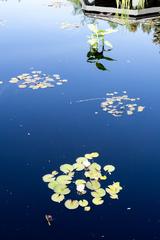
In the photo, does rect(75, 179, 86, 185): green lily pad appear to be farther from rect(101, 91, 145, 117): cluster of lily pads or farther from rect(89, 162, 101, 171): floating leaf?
rect(101, 91, 145, 117): cluster of lily pads

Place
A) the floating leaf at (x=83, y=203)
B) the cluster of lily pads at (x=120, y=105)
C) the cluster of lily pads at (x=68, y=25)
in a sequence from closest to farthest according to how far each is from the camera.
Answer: the floating leaf at (x=83, y=203), the cluster of lily pads at (x=120, y=105), the cluster of lily pads at (x=68, y=25)

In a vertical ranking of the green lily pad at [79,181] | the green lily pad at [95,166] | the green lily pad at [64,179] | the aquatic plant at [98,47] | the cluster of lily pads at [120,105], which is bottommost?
the green lily pad at [79,181]

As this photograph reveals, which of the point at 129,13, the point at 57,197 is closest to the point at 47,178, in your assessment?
the point at 57,197

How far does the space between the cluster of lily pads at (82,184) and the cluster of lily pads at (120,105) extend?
0.95 metres

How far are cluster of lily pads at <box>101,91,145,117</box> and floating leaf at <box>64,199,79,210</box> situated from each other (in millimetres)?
1336

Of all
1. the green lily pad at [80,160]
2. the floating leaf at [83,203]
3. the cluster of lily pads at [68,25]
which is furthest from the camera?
the cluster of lily pads at [68,25]

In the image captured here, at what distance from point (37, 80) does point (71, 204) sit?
222 centimetres

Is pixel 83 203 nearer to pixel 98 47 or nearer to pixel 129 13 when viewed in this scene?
pixel 98 47

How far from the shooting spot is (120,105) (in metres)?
3.63

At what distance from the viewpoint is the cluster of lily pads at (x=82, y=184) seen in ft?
7.67

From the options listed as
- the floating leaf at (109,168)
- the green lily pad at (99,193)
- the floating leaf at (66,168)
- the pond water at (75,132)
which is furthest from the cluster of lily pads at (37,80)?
the green lily pad at (99,193)

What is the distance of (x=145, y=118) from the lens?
3.41m

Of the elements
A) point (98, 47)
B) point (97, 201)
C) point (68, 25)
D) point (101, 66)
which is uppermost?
point (68, 25)

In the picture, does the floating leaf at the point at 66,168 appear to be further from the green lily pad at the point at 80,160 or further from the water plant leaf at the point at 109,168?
the water plant leaf at the point at 109,168
